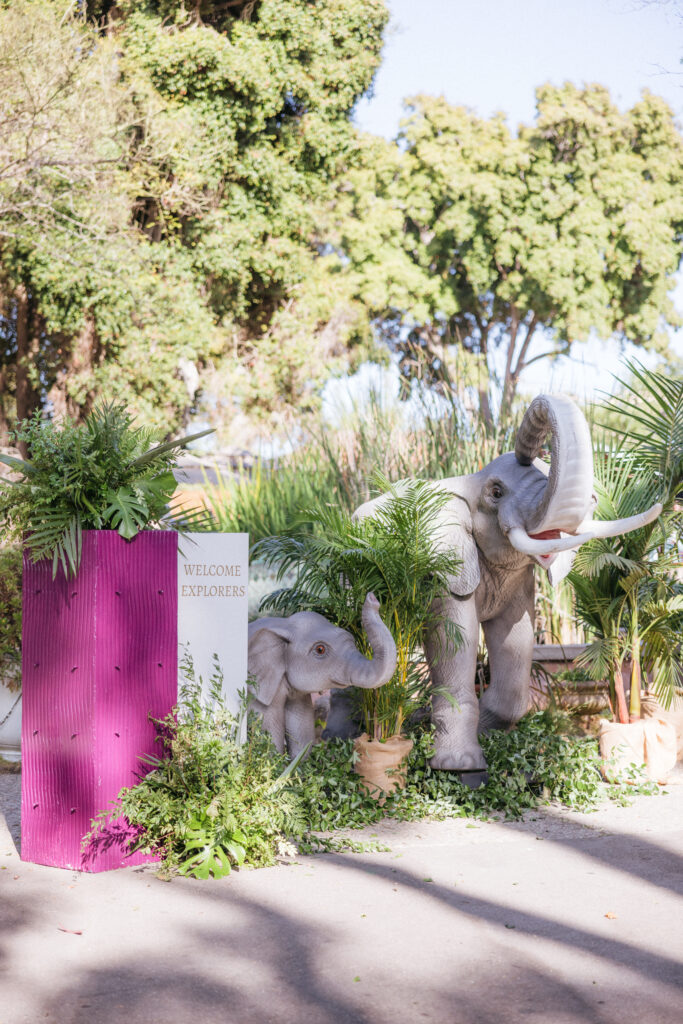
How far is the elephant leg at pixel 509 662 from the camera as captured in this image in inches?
247

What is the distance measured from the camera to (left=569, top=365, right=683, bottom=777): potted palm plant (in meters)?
6.41

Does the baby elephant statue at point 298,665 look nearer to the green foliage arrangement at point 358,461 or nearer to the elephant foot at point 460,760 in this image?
the elephant foot at point 460,760

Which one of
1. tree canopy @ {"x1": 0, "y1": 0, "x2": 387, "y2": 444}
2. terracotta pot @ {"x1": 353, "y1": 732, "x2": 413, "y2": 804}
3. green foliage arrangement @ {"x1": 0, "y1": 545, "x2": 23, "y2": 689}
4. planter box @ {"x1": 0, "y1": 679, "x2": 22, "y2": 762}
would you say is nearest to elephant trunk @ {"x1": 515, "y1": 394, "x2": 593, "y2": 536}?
terracotta pot @ {"x1": 353, "y1": 732, "x2": 413, "y2": 804}

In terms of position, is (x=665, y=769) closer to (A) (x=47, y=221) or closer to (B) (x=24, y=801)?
(B) (x=24, y=801)

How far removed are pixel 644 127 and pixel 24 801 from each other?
2564 centimetres

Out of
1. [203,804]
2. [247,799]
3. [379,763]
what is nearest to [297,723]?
[379,763]

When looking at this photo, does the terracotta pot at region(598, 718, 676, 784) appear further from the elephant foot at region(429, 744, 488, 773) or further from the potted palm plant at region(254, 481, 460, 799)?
the potted palm plant at region(254, 481, 460, 799)

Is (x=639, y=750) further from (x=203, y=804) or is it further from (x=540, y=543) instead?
(x=203, y=804)

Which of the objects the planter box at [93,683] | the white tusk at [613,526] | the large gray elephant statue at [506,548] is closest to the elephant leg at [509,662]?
the large gray elephant statue at [506,548]

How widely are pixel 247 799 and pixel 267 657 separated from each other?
0.97 metres

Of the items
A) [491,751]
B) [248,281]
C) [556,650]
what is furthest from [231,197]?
[491,751]

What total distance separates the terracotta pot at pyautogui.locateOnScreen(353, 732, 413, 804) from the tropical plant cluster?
49 mm

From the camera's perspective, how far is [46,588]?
189 inches

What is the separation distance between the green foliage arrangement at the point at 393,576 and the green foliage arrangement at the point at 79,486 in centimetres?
122
